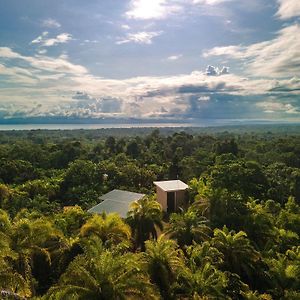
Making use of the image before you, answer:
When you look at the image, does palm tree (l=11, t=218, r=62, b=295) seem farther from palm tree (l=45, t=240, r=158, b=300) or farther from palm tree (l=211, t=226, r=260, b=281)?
palm tree (l=211, t=226, r=260, b=281)

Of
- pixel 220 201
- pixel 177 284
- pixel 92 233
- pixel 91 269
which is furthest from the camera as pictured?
pixel 220 201

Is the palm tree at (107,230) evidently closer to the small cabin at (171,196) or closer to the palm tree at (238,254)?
the palm tree at (238,254)

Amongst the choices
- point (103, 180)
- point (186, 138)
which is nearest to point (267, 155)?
point (186, 138)

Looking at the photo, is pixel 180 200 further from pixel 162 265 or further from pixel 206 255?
pixel 162 265

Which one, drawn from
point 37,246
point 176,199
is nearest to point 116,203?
point 176,199

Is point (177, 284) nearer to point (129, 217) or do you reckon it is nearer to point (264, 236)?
point (129, 217)

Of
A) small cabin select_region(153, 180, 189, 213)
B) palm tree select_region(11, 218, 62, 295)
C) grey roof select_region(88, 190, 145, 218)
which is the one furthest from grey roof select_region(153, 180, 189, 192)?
palm tree select_region(11, 218, 62, 295)
